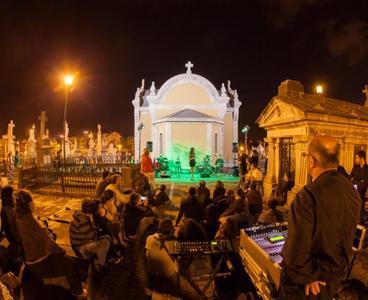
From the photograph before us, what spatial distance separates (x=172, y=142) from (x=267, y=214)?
1951cm

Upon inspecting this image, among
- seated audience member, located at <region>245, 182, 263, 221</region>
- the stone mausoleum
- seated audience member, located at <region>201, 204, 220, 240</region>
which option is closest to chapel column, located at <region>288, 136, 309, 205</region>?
the stone mausoleum

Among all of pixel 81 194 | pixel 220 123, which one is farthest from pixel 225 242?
pixel 220 123

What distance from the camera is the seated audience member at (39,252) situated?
4.27 meters

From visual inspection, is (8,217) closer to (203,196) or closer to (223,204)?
(203,196)

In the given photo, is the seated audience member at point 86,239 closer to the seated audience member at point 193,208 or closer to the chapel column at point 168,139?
the seated audience member at point 193,208

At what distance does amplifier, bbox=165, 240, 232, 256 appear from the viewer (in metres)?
4.03

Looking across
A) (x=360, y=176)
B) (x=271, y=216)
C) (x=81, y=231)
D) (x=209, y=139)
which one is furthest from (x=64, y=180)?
(x=209, y=139)

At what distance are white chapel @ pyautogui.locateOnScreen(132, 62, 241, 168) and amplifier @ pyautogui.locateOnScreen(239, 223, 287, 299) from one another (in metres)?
20.8

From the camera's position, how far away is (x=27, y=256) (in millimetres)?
4301

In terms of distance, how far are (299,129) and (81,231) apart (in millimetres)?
6640

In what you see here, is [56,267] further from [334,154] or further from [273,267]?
[334,154]

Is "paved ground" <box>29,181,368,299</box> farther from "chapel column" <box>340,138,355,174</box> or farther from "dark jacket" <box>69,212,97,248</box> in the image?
"chapel column" <box>340,138,355,174</box>

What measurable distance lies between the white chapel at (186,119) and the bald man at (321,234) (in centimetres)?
2253

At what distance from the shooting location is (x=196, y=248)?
13.3ft
